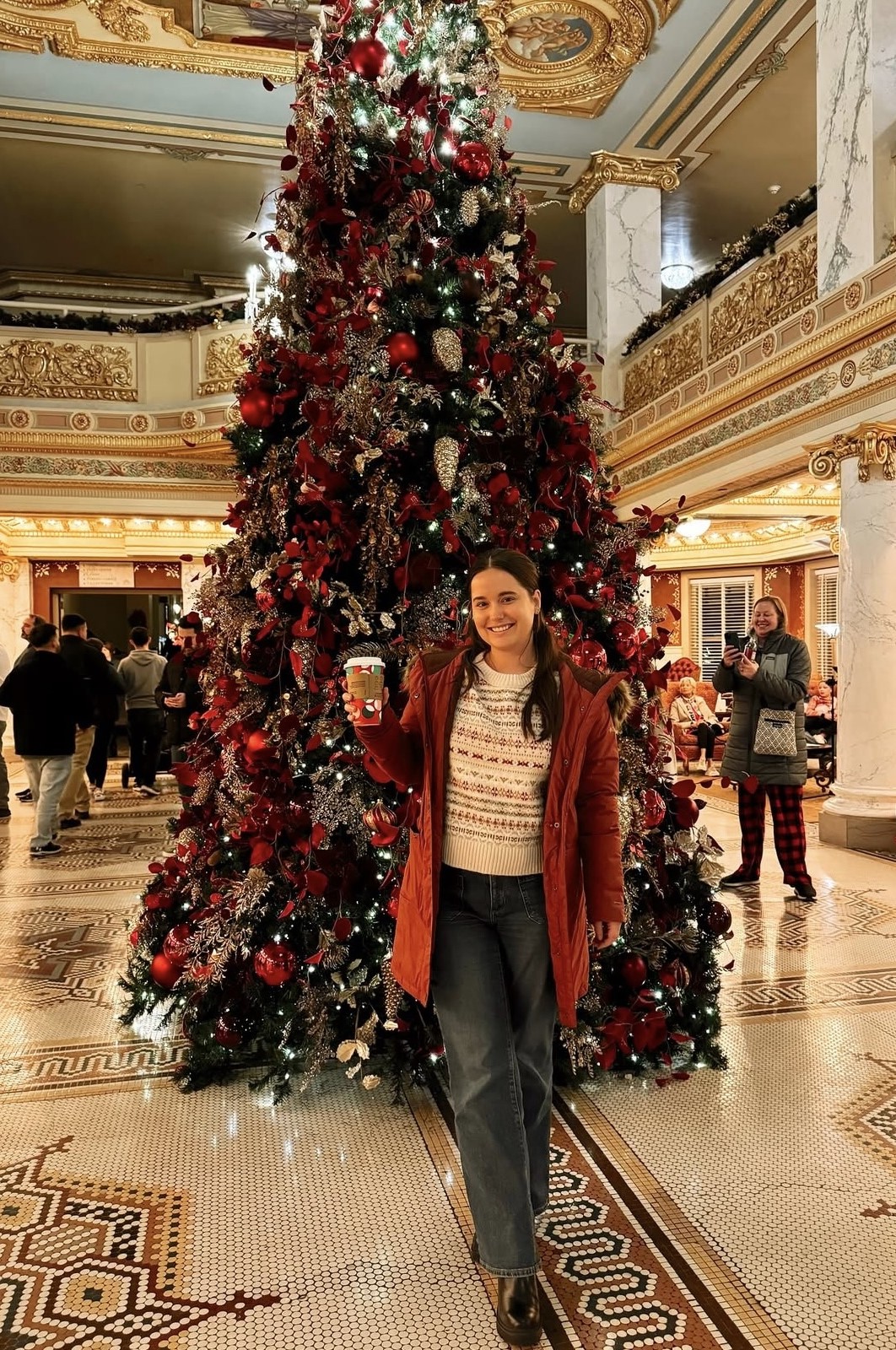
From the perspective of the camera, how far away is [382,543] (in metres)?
2.47

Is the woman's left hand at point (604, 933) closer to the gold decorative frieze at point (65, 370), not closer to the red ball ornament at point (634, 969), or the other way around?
the red ball ornament at point (634, 969)

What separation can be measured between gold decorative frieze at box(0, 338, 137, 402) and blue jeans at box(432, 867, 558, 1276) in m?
9.60

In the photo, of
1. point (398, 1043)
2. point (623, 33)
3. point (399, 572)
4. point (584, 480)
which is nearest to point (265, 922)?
point (398, 1043)

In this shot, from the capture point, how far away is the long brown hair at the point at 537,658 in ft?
5.50

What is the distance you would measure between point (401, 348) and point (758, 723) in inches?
116

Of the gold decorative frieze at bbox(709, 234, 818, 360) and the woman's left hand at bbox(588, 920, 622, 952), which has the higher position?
the gold decorative frieze at bbox(709, 234, 818, 360)

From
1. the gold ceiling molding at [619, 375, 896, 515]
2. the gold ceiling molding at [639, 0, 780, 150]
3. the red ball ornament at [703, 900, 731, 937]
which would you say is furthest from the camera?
the gold ceiling molding at [639, 0, 780, 150]

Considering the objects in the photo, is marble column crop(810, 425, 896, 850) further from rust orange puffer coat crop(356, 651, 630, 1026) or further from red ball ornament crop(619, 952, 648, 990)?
rust orange puffer coat crop(356, 651, 630, 1026)

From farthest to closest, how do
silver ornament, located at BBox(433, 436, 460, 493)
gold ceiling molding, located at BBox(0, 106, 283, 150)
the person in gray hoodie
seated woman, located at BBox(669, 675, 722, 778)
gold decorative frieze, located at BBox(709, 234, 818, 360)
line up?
seated woman, located at BBox(669, 675, 722, 778) → gold ceiling molding, located at BBox(0, 106, 283, 150) → the person in gray hoodie → gold decorative frieze, located at BBox(709, 234, 818, 360) → silver ornament, located at BBox(433, 436, 460, 493)

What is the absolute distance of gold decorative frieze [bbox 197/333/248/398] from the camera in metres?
9.66

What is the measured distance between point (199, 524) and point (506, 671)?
11293 mm

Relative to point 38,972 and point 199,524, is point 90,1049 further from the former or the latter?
point 199,524

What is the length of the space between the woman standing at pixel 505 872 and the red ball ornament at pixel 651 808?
890mm

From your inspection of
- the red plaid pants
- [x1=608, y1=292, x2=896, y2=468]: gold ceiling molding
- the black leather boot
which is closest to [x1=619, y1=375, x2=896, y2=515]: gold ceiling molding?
[x1=608, y1=292, x2=896, y2=468]: gold ceiling molding
